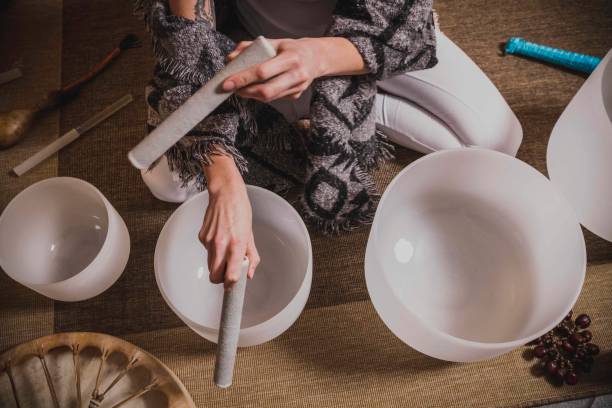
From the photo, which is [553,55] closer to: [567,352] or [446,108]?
[446,108]

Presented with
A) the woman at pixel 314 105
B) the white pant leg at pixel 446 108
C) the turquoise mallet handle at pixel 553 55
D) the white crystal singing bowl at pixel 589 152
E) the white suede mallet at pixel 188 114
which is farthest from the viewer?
the turquoise mallet handle at pixel 553 55

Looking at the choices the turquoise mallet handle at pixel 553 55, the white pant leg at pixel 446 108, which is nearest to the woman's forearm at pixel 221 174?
the white pant leg at pixel 446 108

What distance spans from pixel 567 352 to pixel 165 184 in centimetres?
75

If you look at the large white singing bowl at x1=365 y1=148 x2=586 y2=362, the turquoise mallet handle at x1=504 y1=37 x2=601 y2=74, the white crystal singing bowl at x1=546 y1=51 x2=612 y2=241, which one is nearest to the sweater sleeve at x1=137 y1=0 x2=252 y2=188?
the large white singing bowl at x1=365 y1=148 x2=586 y2=362

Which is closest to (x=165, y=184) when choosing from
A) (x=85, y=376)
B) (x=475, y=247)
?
(x=85, y=376)

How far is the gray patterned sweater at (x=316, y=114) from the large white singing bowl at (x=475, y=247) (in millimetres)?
91

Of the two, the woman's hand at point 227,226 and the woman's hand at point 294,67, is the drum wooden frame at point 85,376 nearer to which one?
the woman's hand at point 227,226

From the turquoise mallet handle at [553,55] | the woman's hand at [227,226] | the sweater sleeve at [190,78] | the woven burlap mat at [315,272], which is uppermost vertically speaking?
the sweater sleeve at [190,78]

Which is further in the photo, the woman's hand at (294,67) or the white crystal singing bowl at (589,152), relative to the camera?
the white crystal singing bowl at (589,152)

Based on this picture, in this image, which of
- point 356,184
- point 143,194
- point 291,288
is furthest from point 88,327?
point 356,184

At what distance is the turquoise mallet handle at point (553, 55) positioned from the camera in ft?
3.52

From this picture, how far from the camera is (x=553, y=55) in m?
1.09

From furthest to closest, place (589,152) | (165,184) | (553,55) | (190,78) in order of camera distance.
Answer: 1. (553,55)
2. (165,184)
3. (589,152)
4. (190,78)

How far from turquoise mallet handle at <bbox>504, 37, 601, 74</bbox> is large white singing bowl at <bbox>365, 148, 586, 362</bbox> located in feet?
1.29
